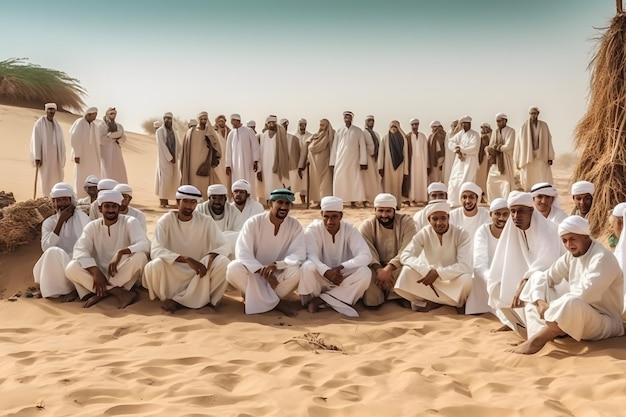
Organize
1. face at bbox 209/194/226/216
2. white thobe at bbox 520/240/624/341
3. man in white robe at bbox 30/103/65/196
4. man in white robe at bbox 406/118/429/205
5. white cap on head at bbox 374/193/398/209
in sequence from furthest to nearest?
man in white robe at bbox 406/118/429/205
man in white robe at bbox 30/103/65/196
face at bbox 209/194/226/216
white cap on head at bbox 374/193/398/209
white thobe at bbox 520/240/624/341

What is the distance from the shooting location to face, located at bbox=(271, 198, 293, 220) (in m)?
6.40

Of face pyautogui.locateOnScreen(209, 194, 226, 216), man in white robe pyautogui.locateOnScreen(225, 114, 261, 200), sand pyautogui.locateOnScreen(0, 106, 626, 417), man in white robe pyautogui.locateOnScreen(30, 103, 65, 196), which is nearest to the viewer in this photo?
sand pyautogui.locateOnScreen(0, 106, 626, 417)

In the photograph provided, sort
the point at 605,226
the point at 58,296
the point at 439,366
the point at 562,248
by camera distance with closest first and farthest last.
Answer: the point at 439,366 → the point at 562,248 → the point at 58,296 → the point at 605,226

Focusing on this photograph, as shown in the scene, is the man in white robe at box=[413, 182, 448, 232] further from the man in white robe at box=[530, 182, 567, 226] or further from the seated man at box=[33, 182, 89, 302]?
the seated man at box=[33, 182, 89, 302]

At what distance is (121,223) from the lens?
6.64 metres

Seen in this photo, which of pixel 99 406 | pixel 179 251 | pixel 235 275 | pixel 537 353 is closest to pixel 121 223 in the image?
pixel 179 251

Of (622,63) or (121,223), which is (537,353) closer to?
(121,223)

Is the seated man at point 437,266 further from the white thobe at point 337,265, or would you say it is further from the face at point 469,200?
the face at point 469,200

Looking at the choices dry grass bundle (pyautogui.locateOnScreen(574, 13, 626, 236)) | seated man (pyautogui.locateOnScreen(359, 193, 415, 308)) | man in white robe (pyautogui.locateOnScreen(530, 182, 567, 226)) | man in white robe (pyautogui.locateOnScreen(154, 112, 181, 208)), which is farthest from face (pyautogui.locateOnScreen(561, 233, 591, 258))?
man in white robe (pyautogui.locateOnScreen(154, 112, 181, 208))

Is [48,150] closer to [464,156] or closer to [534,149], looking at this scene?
[464,156]

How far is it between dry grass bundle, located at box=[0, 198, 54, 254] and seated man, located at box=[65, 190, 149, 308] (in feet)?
5.35

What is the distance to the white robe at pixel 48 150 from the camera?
11.8 meters

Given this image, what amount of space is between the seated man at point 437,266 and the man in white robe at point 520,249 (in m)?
0.58

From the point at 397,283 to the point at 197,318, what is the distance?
184 centimetres
